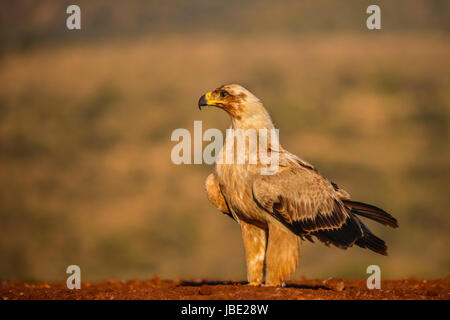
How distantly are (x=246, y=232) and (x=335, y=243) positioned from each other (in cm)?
137

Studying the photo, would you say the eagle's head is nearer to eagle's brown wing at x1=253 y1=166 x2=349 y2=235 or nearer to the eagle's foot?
eagle's brown wing at x1=253 y1=166 x2=349 y2=235

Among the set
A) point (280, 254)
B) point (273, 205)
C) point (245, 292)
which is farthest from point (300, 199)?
point (245, 292)

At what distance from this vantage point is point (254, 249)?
10.2m

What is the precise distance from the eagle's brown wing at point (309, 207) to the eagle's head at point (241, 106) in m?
0.88

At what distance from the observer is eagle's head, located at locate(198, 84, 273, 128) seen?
33.2 feet

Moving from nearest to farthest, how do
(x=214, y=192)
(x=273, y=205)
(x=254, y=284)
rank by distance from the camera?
1. (x=273, y=205)
2. (x=254, y=284)
3. (x=214, y=192)

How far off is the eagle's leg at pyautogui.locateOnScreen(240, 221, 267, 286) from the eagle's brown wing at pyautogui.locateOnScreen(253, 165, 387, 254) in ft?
2.25

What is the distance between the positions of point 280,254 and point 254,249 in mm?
691

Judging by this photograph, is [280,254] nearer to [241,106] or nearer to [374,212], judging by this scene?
[374,212]

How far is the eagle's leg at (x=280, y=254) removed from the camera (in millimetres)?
9617

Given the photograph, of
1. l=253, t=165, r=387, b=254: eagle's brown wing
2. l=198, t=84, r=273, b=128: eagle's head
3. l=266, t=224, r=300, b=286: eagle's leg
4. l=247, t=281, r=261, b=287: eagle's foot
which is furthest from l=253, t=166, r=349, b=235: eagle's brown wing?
l=247, t=281, r=261, b=287: eagle's foot

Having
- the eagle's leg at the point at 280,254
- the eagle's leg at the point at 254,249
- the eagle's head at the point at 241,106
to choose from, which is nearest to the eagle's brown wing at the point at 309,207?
the eagle's leg at the point at 280,254

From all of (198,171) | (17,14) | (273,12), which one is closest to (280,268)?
(198,171)
